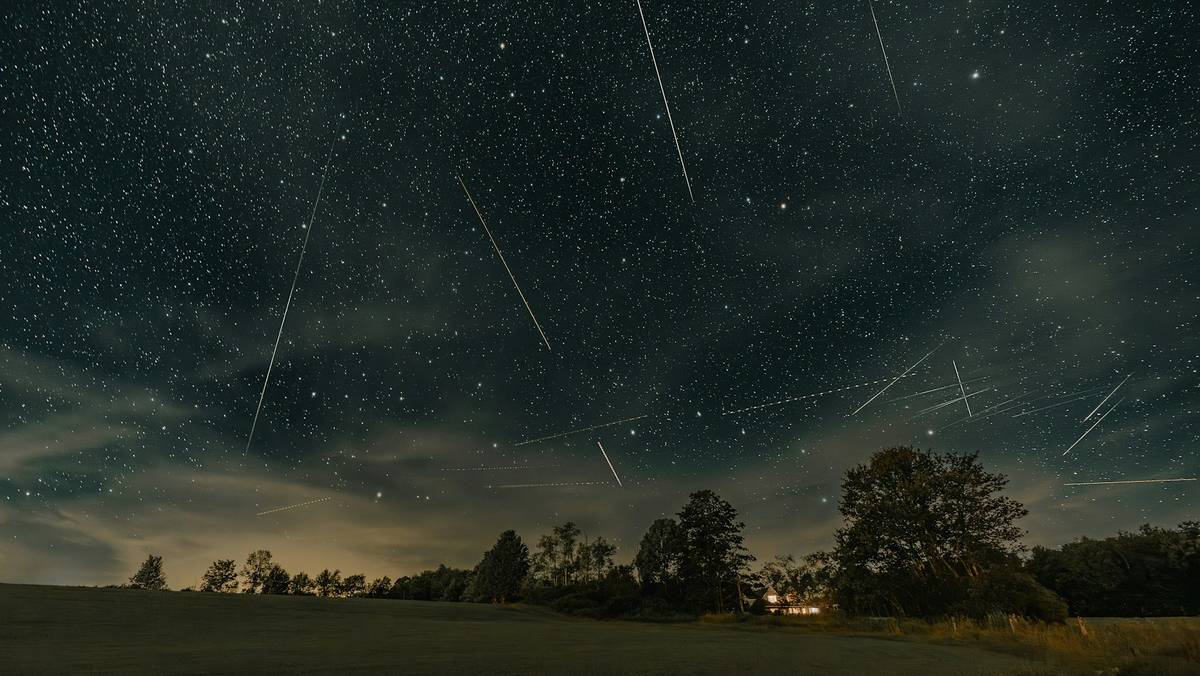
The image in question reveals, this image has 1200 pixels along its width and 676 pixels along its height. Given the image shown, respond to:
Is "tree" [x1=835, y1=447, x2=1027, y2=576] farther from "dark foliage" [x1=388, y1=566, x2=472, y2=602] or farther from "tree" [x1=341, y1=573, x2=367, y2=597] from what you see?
"tree" [x1=341, y1=573, x2=367, y2=597]

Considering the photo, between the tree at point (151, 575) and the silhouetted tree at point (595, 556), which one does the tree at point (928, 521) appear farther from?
the tree at point (151, 575)

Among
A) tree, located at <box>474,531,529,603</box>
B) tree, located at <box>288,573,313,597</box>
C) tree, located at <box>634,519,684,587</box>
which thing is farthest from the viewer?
tree, located at <box>288,573,313,597</box>

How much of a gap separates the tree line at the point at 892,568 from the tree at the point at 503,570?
8.9 inches

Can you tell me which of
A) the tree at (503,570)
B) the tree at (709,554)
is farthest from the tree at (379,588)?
the tree at (709,554)

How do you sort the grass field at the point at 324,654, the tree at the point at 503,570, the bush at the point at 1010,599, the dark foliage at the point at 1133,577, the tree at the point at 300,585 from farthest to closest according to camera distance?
the tree at the point at 300,585 → the tree at the point at 503,570 → the dark foliage at the point at 1133,577 → the bush at the point at 1010,599 → the grass field at the point at 324,654

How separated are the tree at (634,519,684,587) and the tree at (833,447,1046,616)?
3523 cm

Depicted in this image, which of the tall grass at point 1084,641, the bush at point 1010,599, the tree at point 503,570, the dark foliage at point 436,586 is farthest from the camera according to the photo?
the dark foliage at point 436,586

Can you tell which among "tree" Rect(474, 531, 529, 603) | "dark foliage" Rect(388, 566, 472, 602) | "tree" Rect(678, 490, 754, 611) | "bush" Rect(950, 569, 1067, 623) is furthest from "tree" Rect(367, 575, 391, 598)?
"bush" Rect(950, 569, 1067, 623)

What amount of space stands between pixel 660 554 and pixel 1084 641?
78.9 metres

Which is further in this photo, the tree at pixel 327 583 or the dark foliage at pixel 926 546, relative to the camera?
the tree at pixel 327 583

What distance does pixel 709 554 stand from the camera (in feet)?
251

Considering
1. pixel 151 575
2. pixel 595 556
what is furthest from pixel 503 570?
pixel 151 575

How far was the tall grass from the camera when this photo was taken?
1521 centimetres

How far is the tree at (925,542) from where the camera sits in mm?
40000
